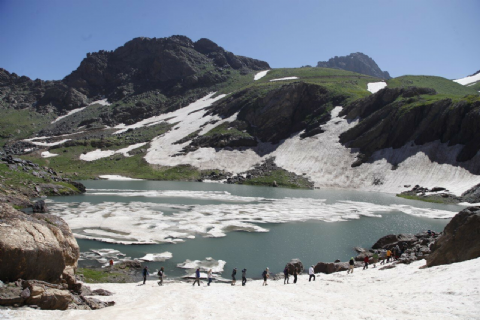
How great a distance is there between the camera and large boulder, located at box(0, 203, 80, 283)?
13.7m

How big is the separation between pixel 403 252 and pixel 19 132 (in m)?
200

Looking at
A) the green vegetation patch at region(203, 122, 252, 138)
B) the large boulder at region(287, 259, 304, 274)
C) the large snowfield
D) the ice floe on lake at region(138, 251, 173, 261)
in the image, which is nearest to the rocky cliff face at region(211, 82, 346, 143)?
the green vegetation patch at region(203, 122, 252, 138)

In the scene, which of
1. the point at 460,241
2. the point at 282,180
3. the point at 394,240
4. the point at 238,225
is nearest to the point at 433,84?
the point at 282,180

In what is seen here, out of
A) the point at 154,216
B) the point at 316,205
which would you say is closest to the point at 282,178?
the point at 316,205

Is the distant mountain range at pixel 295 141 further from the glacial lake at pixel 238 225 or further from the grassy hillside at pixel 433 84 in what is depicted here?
the glacial lake at pixel 238 225

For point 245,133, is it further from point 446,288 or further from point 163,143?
Answer: point 446,288

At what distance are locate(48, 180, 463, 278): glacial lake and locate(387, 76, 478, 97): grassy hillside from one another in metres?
119

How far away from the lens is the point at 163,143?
450 feet

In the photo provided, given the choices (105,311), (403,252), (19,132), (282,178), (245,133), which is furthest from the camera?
(19,132)

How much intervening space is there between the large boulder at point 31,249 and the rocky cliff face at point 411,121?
96.0 m

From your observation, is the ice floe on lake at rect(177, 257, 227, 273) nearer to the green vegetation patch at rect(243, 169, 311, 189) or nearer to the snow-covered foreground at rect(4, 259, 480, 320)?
the snow-covered foreground at rect(4, 259, 480, 320)

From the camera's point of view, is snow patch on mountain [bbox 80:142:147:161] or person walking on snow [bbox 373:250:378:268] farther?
snow patch on mountain [bbox 80:142:147:161]

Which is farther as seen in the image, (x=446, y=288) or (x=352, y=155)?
(x=352, y=155)

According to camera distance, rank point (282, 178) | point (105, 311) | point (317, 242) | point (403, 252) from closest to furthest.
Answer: point (105, 311) → point (403, 252) → point (317, 242) → point (282, 178)
